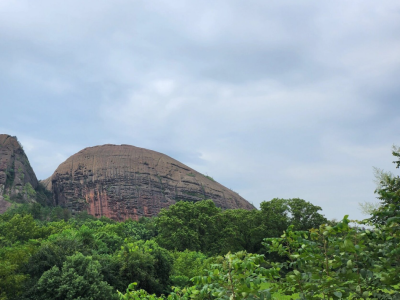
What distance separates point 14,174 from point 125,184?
21632 mm

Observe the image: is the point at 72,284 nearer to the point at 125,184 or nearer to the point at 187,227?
the point at 187,227

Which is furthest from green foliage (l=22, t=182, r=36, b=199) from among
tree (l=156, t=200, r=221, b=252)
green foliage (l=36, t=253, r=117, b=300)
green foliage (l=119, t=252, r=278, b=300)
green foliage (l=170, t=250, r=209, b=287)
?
green foliage (l=119, t=252, r=278, b=300)

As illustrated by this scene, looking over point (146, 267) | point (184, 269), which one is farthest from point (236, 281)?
point (184, 269)

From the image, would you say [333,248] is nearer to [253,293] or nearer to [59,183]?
[253,293]

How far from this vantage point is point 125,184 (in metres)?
70.8

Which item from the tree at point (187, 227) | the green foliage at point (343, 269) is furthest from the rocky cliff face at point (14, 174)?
the green foliage at point (343, 269)

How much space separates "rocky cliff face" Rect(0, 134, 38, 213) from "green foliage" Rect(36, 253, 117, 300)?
52.5 metres

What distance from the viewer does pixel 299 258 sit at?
9.08 ft

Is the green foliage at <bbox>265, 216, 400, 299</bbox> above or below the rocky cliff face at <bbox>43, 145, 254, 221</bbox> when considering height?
below

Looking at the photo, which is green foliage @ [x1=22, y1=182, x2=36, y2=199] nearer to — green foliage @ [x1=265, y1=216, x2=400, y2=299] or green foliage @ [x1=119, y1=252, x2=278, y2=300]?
green foliage @ [x1=119, y1=252, x2=278, y2=300]

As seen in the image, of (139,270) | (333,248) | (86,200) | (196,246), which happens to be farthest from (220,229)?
(86,200)

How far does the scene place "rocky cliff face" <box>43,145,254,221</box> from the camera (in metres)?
68.6

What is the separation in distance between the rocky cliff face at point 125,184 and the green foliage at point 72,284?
5455cm

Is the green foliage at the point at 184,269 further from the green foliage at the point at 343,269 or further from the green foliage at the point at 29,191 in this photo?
the green foliage at the point at 29,191
